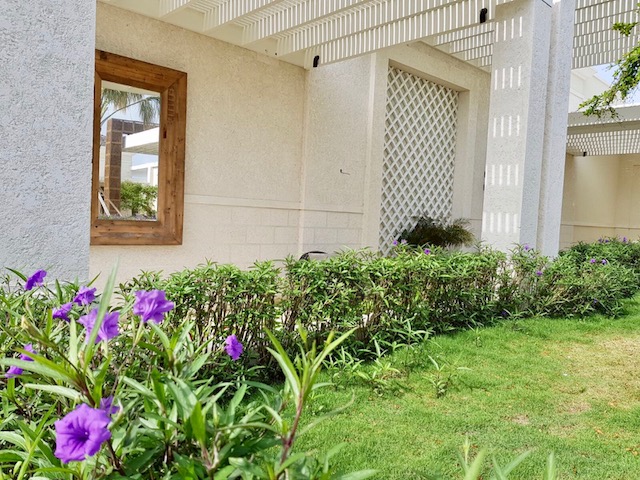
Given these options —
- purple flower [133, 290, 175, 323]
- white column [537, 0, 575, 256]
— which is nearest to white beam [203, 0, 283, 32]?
white column [537, 0, 575, 256]

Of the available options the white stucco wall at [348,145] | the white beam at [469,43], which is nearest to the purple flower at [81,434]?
the white stucco wall at [348,145]

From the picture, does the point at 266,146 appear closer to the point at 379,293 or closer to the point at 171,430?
the point at 379,293

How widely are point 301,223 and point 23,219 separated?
4.41 metres

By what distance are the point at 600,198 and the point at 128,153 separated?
13863 mm

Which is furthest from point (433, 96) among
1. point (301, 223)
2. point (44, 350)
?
point (44, 350)

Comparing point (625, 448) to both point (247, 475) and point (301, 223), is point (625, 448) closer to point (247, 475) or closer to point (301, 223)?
point (247, 475)

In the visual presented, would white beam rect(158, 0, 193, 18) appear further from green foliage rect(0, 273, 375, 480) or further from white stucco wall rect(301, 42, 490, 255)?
green foliage rect(0, 273, 375, 480)

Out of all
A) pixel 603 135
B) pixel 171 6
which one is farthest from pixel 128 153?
pixel 603 135

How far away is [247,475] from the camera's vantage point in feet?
2.90

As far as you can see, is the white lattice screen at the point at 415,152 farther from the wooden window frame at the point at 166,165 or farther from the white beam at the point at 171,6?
the white beam at the point at 171,6

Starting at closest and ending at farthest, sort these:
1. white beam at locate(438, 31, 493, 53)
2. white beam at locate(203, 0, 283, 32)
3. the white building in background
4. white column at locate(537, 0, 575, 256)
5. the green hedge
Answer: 1. the white building in background
2. the green hedge
3. white beam at locate(203, 0, 283, 32)
4. white column at locate(537, 0, 575, 256)
5. white beam at locate(438, 31, 493, 53)

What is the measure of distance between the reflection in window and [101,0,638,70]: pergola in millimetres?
869

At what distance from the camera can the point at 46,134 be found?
2.81m

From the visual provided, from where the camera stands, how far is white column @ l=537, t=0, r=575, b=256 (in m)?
5.65
